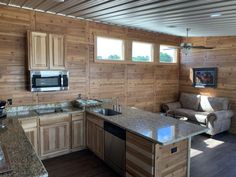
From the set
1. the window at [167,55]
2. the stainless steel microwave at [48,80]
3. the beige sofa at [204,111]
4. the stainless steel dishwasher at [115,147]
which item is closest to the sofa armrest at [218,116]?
the beige sofa at [204,111]

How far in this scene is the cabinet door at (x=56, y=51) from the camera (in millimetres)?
4008

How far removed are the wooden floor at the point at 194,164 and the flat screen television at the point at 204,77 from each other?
215 cm

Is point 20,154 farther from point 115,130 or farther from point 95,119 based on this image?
point 95,119

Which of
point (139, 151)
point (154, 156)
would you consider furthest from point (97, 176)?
point (154, 156)

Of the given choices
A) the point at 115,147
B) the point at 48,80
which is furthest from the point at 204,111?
the point at 48,80

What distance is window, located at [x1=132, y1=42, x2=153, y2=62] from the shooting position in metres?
5.87

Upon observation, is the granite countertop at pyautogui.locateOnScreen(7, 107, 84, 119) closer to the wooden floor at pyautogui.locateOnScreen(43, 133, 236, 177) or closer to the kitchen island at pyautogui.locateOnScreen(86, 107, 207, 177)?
the wooden floor at pyautogui.locateOnScreen(43, 133, 236, 177)

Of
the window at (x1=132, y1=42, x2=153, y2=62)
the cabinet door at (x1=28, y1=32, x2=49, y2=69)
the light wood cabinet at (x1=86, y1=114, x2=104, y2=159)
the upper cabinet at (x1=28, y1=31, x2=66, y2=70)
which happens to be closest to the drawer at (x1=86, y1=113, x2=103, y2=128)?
the light wood cabinet at (x1=86, y1=114, x2=104, y2=159)

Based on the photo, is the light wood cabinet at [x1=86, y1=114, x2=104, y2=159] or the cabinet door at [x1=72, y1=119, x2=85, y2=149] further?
the cabinet door at [x1=72, y1=119, x2=85, y2=149]

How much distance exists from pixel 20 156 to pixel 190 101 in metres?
5.74

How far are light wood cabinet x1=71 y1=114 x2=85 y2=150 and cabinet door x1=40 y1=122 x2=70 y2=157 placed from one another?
0.11 metres

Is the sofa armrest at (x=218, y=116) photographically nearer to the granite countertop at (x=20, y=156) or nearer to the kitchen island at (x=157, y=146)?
the kitchen island at (x=157, y=146)

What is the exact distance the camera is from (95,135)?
404cm

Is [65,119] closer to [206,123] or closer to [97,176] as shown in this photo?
[97,176]
